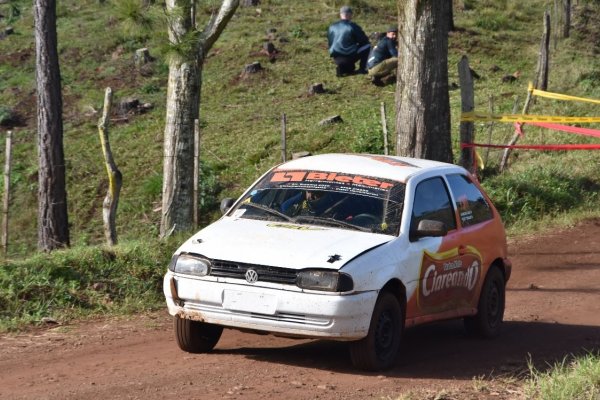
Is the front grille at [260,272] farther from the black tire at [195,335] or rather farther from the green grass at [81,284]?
the green grass at [81,284]

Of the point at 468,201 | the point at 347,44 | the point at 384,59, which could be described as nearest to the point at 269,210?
the point at 468,201

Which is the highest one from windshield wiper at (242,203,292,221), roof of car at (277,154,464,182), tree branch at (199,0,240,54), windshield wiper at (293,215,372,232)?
tree branch at (199,0,240,54)

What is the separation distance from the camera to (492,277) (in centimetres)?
958

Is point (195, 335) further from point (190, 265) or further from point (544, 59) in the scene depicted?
point (544, 59)

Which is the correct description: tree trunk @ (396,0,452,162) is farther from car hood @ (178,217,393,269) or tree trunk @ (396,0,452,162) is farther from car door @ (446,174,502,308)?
car hood @ (178,217,393,269)

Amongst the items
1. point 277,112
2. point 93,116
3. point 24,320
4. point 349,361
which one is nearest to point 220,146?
point 277,112

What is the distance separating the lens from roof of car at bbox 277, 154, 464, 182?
8.82 metres

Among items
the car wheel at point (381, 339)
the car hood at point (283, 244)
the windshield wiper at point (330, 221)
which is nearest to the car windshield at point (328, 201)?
the windshield wiper at point (330, 221)

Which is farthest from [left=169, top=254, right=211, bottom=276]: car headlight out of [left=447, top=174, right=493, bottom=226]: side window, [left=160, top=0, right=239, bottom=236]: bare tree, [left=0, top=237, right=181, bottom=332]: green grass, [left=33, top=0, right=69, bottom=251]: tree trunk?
[left=33, top=0, right=69, bottom=251]: tree trunk

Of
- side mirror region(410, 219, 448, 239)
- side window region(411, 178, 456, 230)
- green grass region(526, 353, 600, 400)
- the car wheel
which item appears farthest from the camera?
side window region(411, 178, 456, 230)

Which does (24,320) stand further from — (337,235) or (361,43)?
(361,43)

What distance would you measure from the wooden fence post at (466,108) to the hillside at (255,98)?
0.66m

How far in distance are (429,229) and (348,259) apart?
39.7 inches

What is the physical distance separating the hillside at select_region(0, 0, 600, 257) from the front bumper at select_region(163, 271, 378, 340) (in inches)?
238
